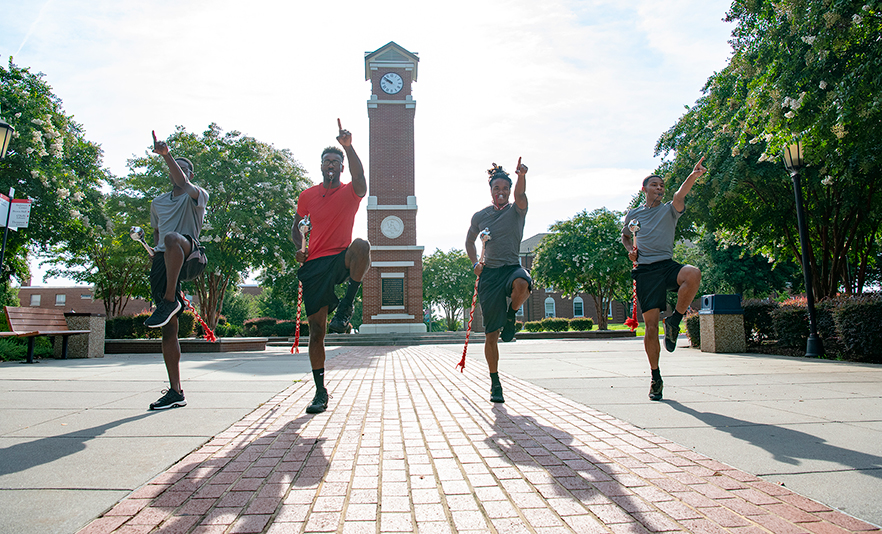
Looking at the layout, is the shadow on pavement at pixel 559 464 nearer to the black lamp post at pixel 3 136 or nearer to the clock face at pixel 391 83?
the black lamp post at pixel 3 136

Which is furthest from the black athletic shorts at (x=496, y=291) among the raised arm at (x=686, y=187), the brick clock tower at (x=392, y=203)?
the brick clock tower at (x=392, y=203)

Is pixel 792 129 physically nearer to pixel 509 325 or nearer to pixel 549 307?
pixel 509 325

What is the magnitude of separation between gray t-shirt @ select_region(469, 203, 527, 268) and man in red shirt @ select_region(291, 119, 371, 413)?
3.97ft

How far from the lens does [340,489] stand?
2270 millimetres

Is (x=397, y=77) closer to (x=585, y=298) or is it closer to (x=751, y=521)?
(x=751, y=521)

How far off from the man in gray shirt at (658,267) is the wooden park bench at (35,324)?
8.85m

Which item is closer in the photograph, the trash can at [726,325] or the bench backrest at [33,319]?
the bench backrest at [33,319]

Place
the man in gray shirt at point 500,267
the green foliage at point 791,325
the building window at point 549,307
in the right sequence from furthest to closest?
the building window at point 549,307
the green foliage at point 791,325
the man in gray shirt at point 500,267

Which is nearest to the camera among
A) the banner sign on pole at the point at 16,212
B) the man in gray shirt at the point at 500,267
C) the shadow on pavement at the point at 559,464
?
the shadow on pavement at the point at 559,464

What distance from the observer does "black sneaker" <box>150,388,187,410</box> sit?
421 centimetres

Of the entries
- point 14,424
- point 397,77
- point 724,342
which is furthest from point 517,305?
point 397,77

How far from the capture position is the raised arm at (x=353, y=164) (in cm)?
420

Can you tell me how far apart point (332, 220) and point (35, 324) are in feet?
25.9

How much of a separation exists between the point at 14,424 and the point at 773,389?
6542mm
